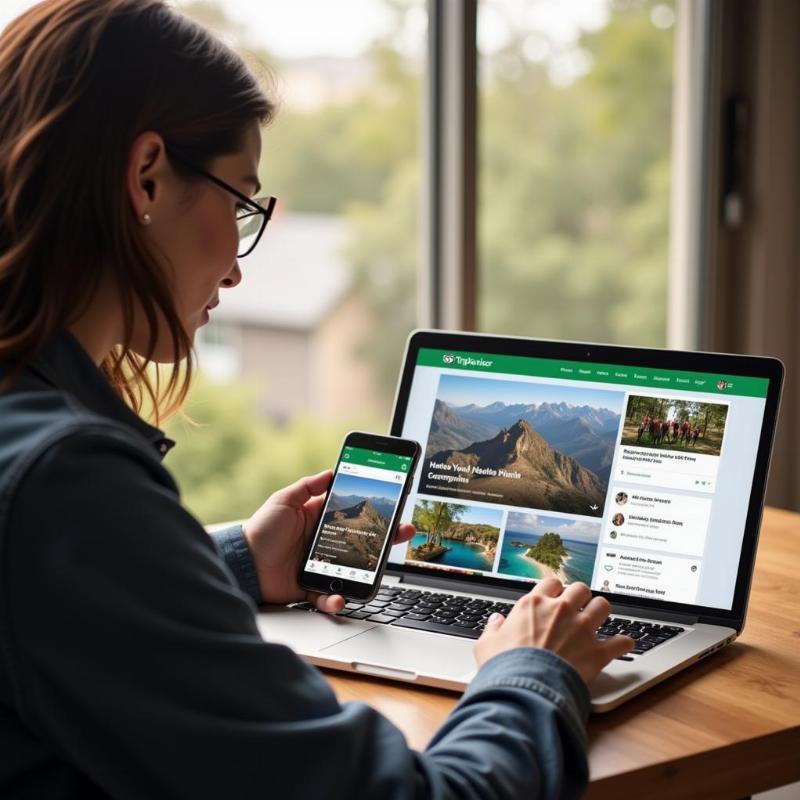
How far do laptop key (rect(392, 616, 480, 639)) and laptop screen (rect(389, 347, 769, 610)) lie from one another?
111 millimetres

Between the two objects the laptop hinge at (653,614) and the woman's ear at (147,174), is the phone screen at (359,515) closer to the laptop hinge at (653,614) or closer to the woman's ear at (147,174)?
the laptop hinge at (653,614)

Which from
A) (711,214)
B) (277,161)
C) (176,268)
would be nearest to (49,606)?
(176,268)

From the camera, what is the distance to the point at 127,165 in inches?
30.9

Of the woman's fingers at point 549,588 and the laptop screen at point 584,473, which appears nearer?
the woman's fingers at point 549,588

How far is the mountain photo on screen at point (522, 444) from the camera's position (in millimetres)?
1178

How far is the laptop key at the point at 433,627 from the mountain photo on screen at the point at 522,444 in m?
0.17

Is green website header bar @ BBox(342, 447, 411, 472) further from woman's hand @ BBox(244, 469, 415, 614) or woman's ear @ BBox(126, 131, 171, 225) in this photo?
woman's ear @ BBox(126, 131, 171, 225)

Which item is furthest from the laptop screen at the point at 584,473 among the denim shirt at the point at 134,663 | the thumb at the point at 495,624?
the denim shirt at the point at 134,663

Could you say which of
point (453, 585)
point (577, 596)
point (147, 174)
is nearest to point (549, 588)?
point (577, 596)

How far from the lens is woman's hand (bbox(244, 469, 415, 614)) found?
45.5 inches

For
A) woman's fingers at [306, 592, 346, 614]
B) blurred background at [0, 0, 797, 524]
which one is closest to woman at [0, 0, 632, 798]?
woman's fingers at [306, 592, 346, 614]

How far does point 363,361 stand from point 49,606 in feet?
6.52

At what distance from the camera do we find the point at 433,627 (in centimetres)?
108

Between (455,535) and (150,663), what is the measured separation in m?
0.61
